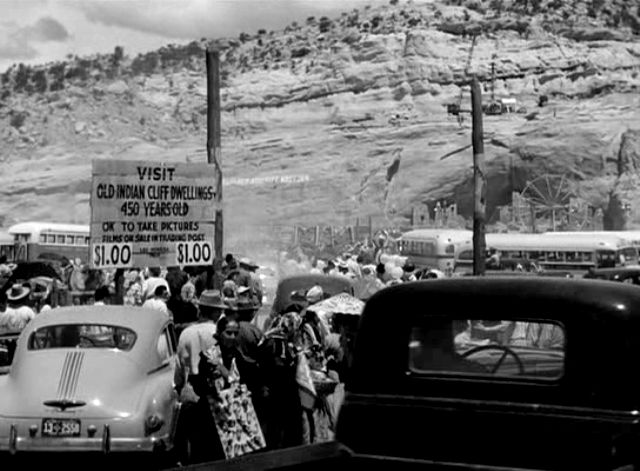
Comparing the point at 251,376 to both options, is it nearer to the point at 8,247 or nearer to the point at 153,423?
the point at 153,423

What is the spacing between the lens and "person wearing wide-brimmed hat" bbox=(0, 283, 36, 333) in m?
13.4

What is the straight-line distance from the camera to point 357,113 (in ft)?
302

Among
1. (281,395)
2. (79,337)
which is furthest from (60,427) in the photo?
(281,395)

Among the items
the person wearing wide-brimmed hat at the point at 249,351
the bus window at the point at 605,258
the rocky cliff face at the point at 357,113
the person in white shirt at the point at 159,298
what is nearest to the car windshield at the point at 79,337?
the person wearing wide-brimmed hat at the point at 249,351

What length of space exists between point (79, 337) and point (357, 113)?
3242 inches

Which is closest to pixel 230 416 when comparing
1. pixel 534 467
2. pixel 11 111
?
pixel 534 467

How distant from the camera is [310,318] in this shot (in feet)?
36.0

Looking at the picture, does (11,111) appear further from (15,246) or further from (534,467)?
(534,467)

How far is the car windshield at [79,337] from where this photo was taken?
10586 millimetres

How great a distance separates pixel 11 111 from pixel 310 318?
332 ft

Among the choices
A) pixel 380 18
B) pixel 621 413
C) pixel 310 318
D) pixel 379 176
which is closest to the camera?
pixel 621 413

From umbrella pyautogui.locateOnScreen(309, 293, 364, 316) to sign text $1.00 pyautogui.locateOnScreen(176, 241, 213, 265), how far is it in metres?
2.95

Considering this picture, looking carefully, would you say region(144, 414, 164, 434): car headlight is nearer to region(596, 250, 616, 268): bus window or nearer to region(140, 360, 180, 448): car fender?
region(140, 360, 180, 448): car fender

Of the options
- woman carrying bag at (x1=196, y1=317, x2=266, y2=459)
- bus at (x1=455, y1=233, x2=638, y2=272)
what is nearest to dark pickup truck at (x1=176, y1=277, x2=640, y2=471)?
woman carrying bag at (x1=196, y1=317, x2=266, y2=459)
